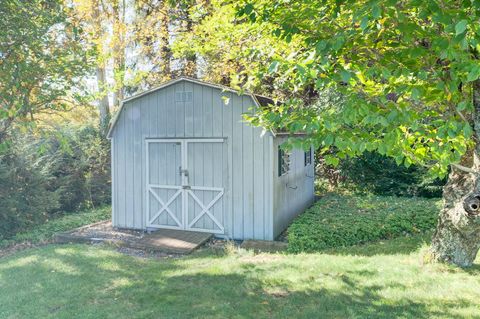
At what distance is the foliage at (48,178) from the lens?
841cm

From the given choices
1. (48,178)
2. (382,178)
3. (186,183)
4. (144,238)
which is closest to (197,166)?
(186,183)

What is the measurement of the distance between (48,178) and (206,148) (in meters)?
4.72

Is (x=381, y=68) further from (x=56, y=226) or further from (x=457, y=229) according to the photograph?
(x=56, y=226)

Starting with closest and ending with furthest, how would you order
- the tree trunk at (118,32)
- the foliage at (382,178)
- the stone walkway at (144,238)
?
1. the stone walkway at (144,238)
2. the foliage at (382,178)
3. the tree trunk at (118,32)

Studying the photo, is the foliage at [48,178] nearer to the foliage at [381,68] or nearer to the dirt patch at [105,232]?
the dirt patch at [105,232]

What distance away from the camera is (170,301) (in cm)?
414

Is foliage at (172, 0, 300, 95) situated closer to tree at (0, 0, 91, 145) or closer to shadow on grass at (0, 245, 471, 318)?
shadow on grass at (0, 245, 471, 318)

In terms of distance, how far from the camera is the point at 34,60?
217 inches

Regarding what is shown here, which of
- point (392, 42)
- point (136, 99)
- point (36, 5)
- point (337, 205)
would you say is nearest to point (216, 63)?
point (136, 99)

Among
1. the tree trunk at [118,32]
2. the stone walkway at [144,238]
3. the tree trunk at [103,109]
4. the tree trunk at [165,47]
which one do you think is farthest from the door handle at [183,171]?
the tree trunk at [165,47]

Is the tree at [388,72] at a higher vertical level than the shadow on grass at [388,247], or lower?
higher

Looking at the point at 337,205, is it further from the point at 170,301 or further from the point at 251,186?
the point at 170,301

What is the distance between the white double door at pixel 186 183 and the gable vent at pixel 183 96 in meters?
0.83

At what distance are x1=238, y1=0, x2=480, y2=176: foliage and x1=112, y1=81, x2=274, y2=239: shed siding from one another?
3129 mm
